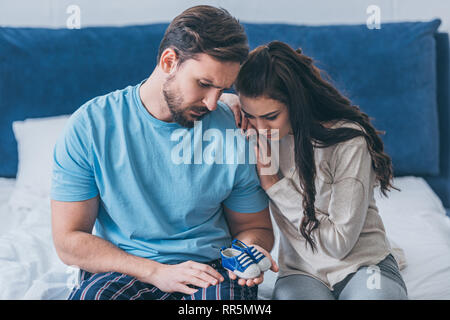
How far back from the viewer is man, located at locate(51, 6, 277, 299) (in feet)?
2.91

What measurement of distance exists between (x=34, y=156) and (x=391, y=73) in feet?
4.02

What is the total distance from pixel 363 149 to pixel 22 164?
3.61 ft

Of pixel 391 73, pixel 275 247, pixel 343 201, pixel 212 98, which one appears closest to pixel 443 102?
pixel 391 73

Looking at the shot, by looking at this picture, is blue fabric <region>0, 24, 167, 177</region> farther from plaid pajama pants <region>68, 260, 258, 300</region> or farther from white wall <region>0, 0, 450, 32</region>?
plaid pajama pants <region>68, 260, 258, 300</region>

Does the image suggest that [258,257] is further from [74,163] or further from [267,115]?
[74,163]

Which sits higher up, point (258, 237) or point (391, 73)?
point (391, 73)

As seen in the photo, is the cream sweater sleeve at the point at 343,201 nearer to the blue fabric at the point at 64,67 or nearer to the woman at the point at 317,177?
the woman at the point at 317,177

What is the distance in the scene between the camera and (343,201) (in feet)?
3.05

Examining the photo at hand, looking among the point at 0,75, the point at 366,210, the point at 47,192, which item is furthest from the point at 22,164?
the point at 366,210

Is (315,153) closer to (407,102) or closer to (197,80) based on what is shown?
(197,80)

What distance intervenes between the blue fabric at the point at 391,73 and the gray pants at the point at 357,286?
74 centimetres

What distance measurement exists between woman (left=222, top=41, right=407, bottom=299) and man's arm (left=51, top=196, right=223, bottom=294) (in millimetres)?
A: 258

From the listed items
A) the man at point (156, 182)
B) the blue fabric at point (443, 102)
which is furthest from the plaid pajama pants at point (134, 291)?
the blue fabric at point (443, 102)

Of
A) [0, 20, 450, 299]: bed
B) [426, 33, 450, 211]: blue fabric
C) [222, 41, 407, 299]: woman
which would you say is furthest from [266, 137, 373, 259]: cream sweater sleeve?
[426, 33, 450, 211]: blue fabric
